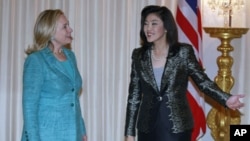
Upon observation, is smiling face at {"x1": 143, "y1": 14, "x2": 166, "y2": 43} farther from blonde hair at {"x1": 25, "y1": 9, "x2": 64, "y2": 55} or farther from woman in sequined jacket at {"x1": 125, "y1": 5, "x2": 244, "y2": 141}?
blonde hair at {"x1": 25, "y1": 9, "x2": 64, "y2": 55}

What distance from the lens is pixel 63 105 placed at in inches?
110

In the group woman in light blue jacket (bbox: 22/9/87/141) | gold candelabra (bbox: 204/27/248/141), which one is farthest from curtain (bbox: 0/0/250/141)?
woman in light blue jacket (bbox: 22/9/87/141)

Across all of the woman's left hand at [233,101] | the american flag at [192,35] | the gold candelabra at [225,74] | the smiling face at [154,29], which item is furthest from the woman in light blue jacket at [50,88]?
the gold candelabra at [225,74]

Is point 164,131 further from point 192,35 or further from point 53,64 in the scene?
point 192,35

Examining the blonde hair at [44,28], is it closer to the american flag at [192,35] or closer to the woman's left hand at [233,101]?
the woman's left hand at [233,101]

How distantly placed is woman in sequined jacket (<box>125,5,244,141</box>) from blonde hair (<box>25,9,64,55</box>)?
0.54 m

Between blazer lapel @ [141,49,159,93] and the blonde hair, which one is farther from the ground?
the blonde hair

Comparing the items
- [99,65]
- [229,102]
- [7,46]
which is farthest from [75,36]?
[229,102]

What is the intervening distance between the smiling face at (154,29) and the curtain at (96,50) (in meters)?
2.17

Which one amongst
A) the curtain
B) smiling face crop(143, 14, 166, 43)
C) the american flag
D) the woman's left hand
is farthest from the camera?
the curtain

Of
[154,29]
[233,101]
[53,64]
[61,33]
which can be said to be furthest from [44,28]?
[233,101]

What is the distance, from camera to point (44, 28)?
9.11 feet

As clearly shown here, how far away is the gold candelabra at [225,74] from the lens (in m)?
4.39

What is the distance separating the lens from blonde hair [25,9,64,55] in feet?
9.10
